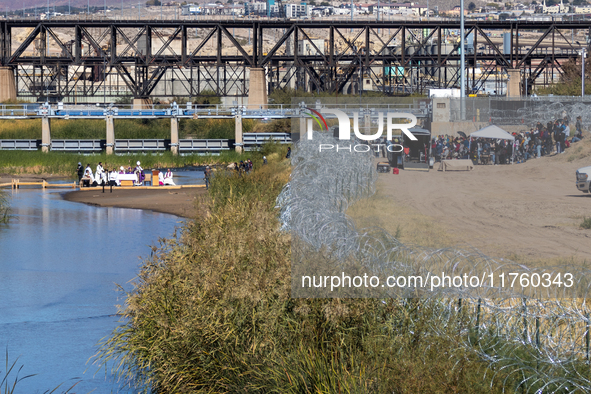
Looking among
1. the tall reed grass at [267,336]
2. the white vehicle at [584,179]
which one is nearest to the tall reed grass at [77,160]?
the tall reed grass at [267,336]

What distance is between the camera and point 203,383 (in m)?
12.9

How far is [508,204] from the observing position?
19859mm

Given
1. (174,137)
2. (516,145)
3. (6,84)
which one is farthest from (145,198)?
(6,84)

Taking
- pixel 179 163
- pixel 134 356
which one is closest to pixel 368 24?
pixel 179 163

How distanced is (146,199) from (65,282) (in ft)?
68.3

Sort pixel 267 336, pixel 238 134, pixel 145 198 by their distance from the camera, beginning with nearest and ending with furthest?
pixel 267 336 → pixel 145 198 → pixel 238 134

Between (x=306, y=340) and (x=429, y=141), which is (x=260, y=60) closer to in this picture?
(x=429, y=141)

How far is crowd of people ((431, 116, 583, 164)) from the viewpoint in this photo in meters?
18.6

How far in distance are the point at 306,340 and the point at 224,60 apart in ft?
264

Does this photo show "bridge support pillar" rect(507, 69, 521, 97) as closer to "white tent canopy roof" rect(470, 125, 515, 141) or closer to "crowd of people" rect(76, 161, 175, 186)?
"crowd of people" rect(76, 161, 175, 186)

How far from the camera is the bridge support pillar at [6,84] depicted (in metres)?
88.9

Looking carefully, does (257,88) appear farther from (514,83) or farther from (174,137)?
(514,83)

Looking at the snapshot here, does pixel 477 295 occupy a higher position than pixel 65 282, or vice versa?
pixel 477 295

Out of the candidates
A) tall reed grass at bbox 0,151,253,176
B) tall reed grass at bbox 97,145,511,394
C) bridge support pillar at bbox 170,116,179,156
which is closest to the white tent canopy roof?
tall reed grass at bbox 97,145,511,394
